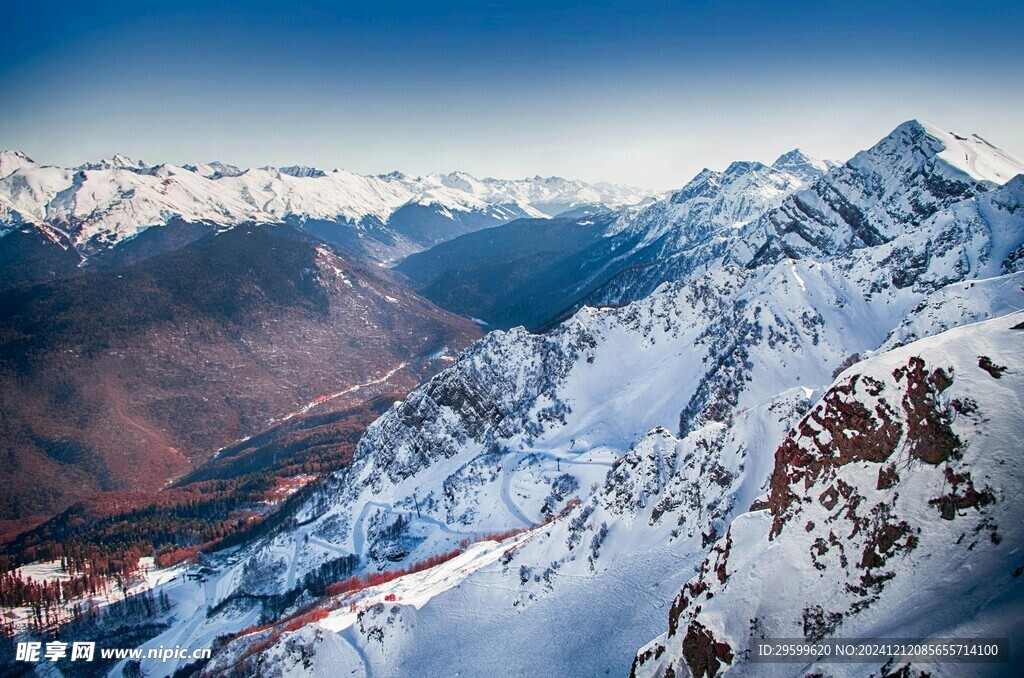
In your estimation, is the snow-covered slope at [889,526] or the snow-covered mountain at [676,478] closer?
the snow-covered slope at [889,526]

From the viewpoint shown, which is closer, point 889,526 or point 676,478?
point 889,526

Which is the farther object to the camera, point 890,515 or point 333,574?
point 333,574

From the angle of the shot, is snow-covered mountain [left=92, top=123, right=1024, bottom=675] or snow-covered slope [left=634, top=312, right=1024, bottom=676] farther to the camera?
snow-covered mountain [left=92, top=123, right=1024, bottom=675]

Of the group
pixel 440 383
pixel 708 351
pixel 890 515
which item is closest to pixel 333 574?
pixel 440 383

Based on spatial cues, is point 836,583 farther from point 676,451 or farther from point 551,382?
point 551,382
